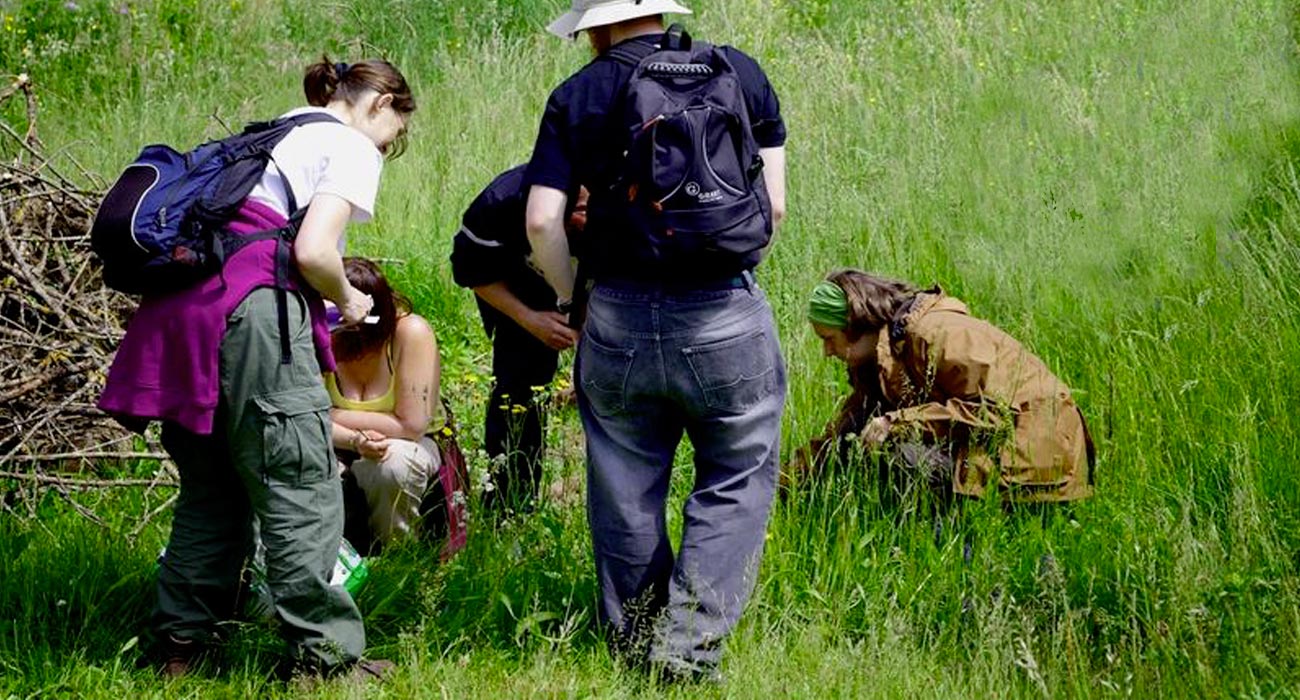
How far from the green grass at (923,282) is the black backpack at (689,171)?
1.12 m

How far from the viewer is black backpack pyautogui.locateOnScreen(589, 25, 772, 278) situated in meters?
3.65

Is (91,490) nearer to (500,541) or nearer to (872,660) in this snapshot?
(500,541)

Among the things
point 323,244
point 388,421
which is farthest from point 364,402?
point 323,244

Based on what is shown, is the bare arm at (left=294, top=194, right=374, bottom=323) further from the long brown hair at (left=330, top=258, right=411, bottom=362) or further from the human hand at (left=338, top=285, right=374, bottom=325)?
the long brown hair at (left=330, top=258, right=411, bottom=362)

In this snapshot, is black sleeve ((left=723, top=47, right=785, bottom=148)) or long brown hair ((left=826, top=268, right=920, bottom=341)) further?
long brown hair ((left=826, top=268, right=920, bottom=341))

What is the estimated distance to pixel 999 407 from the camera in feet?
16.3

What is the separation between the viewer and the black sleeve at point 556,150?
3836 millimetres

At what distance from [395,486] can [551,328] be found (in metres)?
0.71

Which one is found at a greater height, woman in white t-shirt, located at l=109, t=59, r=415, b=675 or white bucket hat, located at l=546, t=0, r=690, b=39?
white bucket hat, located at l=546, t=0, r=690, b=39

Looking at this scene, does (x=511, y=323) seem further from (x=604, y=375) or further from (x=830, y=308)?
(x=604, y=375)

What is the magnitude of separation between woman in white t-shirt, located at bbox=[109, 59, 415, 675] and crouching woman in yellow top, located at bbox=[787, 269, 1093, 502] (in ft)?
5.46

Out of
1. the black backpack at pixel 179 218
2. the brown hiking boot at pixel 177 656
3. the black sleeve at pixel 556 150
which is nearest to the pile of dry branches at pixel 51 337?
the brown hiking boot at pixel 177 656

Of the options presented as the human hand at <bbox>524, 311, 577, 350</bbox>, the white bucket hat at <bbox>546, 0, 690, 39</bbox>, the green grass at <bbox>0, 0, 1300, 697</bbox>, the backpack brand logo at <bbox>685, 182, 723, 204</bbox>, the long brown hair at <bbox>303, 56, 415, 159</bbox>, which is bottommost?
the green grass at <bbox>0, 0, 1300, 697</bbox>

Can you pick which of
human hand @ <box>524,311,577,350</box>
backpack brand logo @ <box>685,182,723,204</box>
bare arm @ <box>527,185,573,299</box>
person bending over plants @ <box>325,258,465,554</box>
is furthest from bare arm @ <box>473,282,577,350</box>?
backpack brand logo @ <box>685,182,723,204</box>
